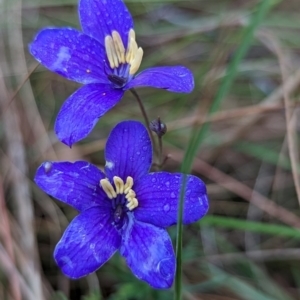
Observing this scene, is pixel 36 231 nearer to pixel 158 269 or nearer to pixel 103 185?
pixel 103 185

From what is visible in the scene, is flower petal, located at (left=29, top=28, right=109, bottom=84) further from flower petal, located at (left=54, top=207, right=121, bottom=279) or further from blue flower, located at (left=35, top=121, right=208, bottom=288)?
flower petal, located at (left=54, top=207, right=121, bottom=279)

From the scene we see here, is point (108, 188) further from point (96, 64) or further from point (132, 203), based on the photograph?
point (96, 64)

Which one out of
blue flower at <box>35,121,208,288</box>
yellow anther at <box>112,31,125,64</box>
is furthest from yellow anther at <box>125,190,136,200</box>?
yellow anther at <box>112,31,125,64</box>

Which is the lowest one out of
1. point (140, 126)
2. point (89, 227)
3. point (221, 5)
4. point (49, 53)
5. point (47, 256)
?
point (47, 256)

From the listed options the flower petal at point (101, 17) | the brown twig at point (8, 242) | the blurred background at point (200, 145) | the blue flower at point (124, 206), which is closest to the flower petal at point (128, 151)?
the blue flower at point (124, 206)

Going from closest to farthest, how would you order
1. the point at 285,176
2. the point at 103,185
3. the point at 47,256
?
1. the point at 103,185
2. the point at 47,256
3. the point at 285,176

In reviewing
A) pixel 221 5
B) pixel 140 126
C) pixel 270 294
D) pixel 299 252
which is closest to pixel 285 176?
pixel 299 252

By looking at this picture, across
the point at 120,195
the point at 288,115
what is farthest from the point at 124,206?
the point at 288,115
